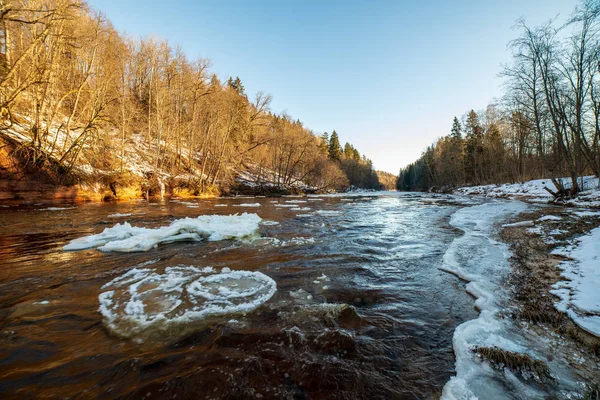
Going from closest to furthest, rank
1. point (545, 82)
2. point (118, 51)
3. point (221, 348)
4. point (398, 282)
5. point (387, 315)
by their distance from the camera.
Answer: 1. point (221, 348)
2. point (387, 315)
3. point (398, 282)
4. point (545, 82)
5. point (118, 51)

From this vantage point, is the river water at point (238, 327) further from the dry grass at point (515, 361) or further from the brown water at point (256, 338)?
the dry grass at point (515, 361)

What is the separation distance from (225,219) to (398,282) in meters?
6.13

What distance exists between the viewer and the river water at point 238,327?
5.90 feet

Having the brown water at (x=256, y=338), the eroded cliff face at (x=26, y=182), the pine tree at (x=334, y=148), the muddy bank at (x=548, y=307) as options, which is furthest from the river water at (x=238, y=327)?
the pine tree at (x=334, y=148)

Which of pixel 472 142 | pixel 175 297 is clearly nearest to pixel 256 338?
pixel 175 297

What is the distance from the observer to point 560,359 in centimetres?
205

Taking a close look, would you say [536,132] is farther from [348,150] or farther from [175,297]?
[348,150]

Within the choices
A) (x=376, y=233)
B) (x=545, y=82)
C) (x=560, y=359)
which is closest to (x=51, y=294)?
(x=560, y=359)

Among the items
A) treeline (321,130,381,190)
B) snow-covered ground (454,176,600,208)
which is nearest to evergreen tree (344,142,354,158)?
treeline (321,130,381,190)

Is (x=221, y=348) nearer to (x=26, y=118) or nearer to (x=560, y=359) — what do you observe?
(x=560, y=359)

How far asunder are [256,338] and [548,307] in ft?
11.6

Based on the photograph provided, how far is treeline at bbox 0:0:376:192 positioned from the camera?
499 inches

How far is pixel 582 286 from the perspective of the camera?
3.30 metres

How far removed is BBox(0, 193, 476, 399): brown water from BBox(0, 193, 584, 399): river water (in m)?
0.01
